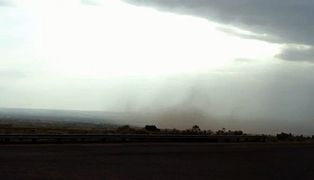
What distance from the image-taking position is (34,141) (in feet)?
114

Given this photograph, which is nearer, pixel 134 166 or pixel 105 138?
pixel 134 166

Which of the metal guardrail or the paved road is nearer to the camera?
the paved road

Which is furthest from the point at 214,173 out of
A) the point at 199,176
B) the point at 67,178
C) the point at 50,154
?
the point at 50,154

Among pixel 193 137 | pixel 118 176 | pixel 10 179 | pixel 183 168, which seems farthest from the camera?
pixel 193 137

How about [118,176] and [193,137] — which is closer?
[118,176]

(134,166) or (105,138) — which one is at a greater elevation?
(105,138)

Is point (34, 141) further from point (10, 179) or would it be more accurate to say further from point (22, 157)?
point (10, 179)

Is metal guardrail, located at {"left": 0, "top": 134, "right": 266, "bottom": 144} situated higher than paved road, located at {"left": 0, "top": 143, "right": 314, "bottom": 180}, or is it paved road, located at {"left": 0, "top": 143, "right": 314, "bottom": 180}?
metal guardrail, located at {"left": 0, "top": 134, "right": 266, "bottom": 144}

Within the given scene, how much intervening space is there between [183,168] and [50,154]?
24.9 feet

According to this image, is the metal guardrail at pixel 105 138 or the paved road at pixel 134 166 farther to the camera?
the metal guardrail at pixel 105 138

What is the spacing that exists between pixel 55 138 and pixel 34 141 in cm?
138

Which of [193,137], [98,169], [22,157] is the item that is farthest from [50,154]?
Result: [193,137]

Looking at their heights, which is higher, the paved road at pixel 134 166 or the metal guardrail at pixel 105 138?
the metal guardrail at pixel 105 138

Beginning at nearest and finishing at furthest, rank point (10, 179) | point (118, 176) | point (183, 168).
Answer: point (10, 179) < point (118, 176) < point (183, 168)
